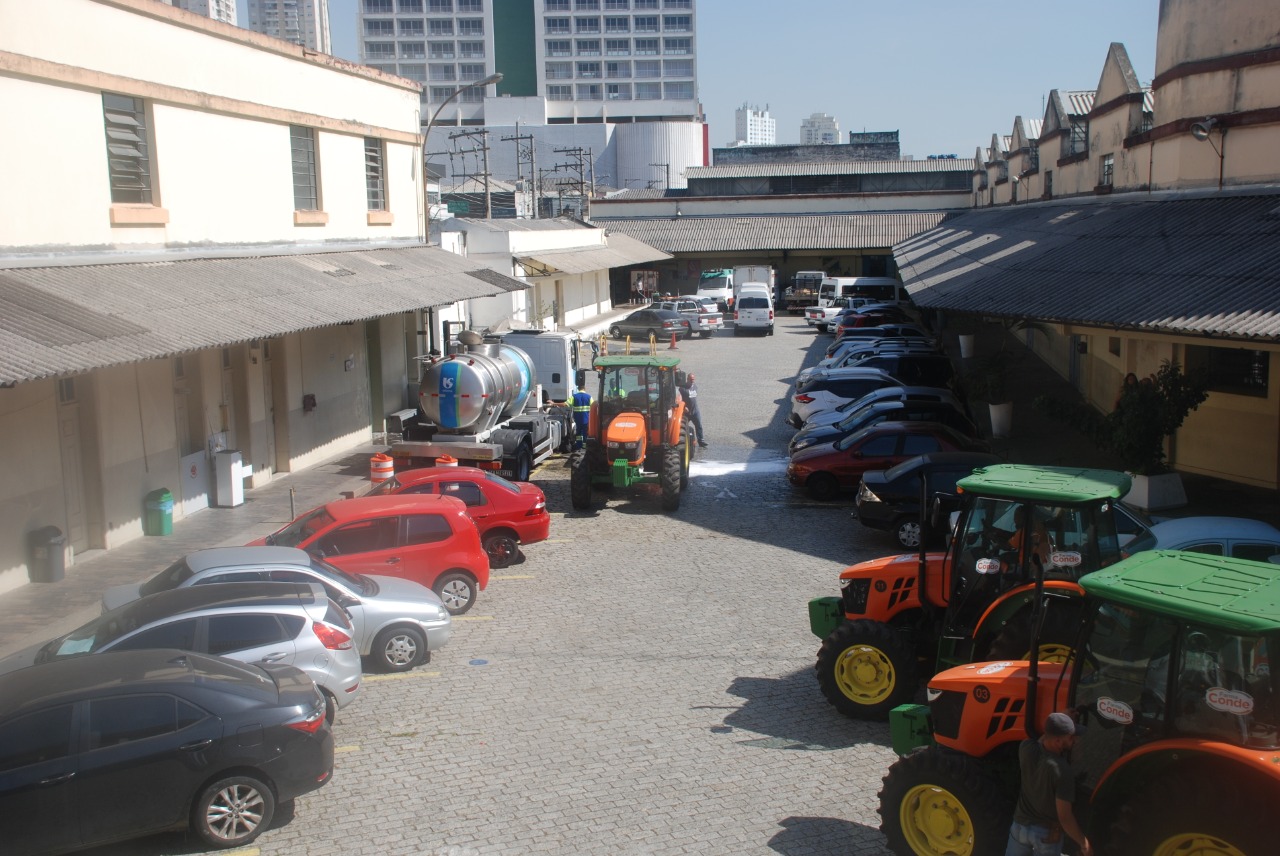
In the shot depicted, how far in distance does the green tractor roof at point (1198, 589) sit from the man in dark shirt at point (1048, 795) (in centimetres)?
84

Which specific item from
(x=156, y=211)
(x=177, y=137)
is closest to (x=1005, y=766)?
(x=156, y=211)

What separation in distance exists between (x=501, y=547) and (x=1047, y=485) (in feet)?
30.0

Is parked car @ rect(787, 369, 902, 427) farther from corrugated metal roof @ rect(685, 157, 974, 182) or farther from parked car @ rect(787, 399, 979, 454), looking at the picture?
corrugated metal roof @ rect(685, 157, 974, 182)

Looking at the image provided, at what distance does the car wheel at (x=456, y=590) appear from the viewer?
14.1 m

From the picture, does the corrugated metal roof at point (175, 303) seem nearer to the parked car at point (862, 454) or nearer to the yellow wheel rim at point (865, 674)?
the parked car at point (862, 454)

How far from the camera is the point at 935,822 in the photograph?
302 inches

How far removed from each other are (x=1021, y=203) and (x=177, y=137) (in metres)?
34.1

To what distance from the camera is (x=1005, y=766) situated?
7801 mm

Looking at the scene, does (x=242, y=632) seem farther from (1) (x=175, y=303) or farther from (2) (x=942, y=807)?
(1) (x=175, y=303)

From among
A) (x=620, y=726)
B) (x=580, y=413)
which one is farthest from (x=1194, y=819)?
(x=580, y=413)

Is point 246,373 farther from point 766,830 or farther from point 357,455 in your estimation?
point 766,830

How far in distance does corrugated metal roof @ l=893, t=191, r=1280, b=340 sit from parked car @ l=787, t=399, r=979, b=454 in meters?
2.06

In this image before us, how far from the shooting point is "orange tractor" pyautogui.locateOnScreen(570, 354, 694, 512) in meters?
19.4

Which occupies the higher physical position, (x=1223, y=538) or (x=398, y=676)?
(x=1223, y=538)
